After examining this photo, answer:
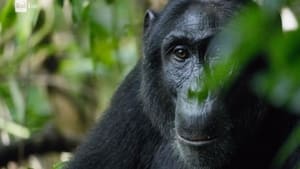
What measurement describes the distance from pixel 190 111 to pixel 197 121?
0.19 ft

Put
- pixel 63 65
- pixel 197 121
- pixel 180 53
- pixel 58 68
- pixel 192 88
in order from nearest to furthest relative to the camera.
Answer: pixel 197 121 < pixel 192 88 < pixel 180 53 < pixel 63 65 < pixel 58 68

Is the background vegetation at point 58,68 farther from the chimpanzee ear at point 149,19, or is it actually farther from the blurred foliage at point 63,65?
the chimpanzee ear at point 149,19

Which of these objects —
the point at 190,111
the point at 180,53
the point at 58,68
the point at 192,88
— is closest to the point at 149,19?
the point at 180,53

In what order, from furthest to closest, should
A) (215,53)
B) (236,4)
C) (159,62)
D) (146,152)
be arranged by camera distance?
(146,152)
(159,62)
(236,4)
(215,53)

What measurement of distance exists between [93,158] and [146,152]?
36cm

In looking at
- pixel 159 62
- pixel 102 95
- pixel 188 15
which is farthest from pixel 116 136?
pixel 102 95

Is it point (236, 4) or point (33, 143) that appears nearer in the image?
point (236, 4)

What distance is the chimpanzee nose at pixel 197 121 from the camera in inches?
134

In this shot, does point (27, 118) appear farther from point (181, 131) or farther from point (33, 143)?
point (181, 131)

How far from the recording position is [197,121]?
3400 millimetres

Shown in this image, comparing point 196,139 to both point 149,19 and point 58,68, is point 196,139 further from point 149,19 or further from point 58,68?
point 58,68

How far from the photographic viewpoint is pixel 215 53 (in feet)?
11.6

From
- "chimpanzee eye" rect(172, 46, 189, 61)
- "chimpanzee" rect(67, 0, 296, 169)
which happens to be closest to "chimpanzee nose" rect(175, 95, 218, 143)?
"chimpanzee" rect(67, 0, 296, 169)

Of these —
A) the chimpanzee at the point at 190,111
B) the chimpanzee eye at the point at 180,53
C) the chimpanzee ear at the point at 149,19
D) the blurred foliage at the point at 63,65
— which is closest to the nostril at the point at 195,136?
the chimpanzee at the point at 190,111
